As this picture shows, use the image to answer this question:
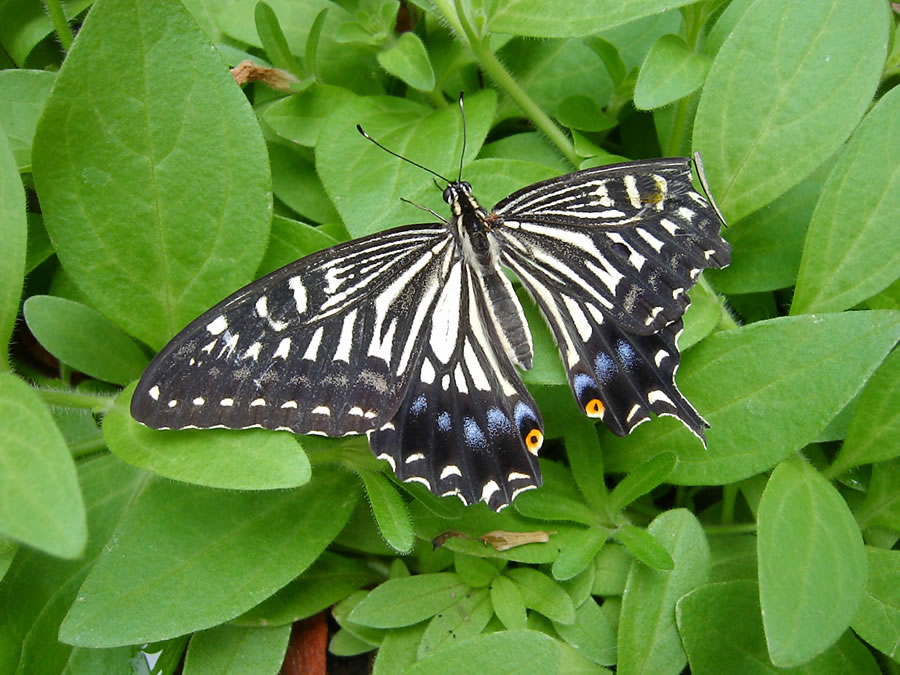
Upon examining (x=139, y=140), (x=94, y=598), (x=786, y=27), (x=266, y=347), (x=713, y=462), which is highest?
(x=786, y=27)

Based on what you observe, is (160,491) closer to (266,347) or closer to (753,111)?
(266,347)

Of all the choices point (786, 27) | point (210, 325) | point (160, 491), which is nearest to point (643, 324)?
point (786, 27)

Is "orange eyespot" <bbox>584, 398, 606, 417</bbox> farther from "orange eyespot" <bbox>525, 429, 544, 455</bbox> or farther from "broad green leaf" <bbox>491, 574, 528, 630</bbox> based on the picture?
"broad green leaf" <bbox>491, 574, 528, 630</bbox>

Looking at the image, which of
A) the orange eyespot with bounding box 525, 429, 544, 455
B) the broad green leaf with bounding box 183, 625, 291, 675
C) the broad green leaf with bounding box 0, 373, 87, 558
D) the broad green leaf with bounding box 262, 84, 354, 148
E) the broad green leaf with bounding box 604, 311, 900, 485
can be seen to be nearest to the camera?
the broad green leaf with bounding box 0, 373, 87, 558

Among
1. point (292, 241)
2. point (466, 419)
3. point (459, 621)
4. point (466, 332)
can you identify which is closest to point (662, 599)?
point (459, 621)

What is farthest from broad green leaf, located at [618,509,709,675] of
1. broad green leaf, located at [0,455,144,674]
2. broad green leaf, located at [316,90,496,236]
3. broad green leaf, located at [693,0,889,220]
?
broad green leaf, located at [0,455,144,674]

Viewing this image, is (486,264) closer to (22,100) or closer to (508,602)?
(508,602)

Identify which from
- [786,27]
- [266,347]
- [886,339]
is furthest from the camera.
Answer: [786,27]
